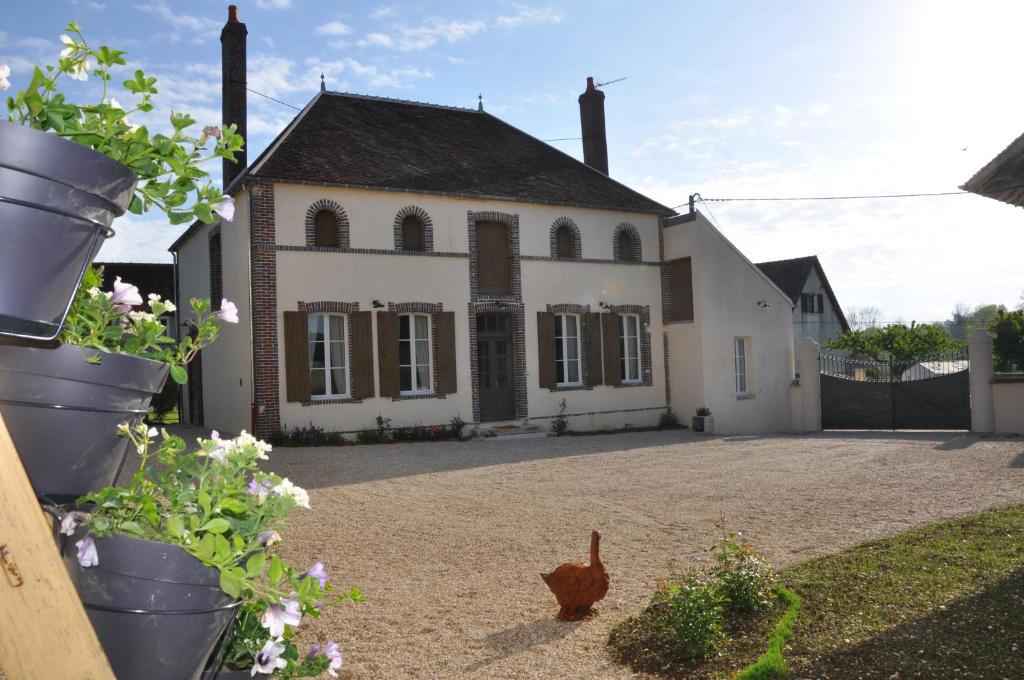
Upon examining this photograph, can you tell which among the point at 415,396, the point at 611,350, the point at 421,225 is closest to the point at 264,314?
the point at 415,396

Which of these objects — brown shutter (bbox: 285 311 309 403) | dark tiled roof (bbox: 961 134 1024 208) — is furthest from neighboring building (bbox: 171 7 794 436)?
dark tiled roof (bbox: 961 134 1024 208)

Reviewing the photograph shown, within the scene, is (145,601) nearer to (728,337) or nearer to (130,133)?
(130,133)

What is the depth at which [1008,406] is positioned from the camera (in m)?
15.9

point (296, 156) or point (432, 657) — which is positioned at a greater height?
point (296, 156)

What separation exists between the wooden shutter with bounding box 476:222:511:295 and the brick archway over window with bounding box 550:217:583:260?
1.25m

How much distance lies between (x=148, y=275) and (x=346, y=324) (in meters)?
10.6

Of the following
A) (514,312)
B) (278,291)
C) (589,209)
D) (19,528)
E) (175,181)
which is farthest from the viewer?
(589,209)

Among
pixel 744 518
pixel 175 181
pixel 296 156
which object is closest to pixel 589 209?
pixel 296 156

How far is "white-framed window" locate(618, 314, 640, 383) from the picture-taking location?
63.0ft

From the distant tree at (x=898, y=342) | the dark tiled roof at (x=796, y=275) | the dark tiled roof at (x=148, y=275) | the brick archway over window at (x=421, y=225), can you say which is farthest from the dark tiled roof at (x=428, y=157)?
the dark tiled roof at (x=796, y=275)

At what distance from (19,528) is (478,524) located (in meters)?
7.25

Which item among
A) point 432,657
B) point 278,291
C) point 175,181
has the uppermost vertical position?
point 278,291

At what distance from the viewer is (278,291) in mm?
14703

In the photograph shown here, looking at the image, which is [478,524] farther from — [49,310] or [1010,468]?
[1010,468]
